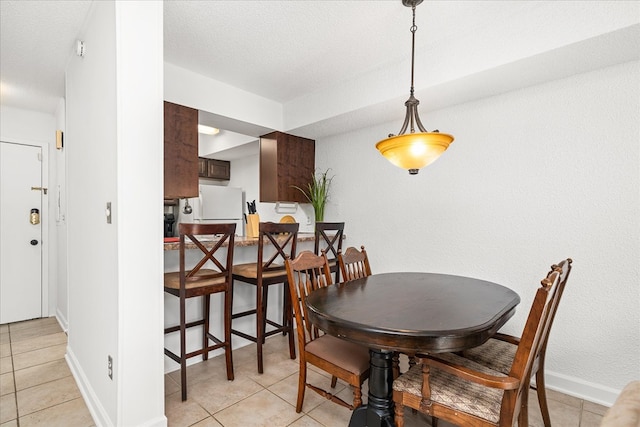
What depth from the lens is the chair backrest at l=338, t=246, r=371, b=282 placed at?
221 centimetres

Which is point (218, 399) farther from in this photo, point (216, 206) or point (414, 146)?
point (216, 206)

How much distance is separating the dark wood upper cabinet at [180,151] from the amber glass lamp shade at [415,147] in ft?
5.76

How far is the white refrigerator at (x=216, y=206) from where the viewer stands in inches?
187

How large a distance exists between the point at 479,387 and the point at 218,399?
1.59 metres

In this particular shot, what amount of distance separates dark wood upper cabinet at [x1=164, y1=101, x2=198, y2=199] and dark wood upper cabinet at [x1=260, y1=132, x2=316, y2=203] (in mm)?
1005

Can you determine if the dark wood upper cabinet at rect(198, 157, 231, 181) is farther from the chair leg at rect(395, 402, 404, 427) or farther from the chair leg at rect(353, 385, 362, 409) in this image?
the chair leg at rect(395, 402, 404, 427)

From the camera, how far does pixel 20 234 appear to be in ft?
11.7

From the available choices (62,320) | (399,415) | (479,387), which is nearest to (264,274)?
(399,415)

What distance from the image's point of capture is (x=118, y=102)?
153 cm

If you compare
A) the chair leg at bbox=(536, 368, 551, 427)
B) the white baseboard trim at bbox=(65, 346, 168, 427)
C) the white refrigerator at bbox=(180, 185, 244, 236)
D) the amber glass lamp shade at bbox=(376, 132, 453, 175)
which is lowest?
the white baseboard trim at bbox=(65, 346, 168, 427)

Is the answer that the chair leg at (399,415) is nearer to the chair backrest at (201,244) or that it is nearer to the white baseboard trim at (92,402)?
the white baseboard trim at (92,402)

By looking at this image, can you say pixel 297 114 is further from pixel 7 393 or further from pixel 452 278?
pixel 7 393

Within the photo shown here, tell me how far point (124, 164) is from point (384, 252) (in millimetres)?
2459

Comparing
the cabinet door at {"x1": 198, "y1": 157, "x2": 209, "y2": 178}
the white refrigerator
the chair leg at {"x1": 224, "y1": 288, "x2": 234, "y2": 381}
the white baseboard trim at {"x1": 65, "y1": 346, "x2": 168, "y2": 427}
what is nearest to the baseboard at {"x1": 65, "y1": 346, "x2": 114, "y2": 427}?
the white baseboard trim at {"x1": 65, "y1": 346, "x2": 168, "y2": 427}
